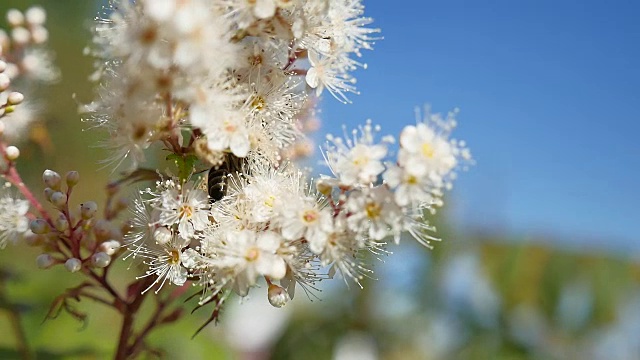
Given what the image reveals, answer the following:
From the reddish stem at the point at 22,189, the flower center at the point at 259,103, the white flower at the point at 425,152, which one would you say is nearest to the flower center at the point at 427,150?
the white flower at the point at 425,152

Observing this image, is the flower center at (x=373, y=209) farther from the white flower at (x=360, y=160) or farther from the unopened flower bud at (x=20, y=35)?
the unopened flower bud at (x=20, y=35)

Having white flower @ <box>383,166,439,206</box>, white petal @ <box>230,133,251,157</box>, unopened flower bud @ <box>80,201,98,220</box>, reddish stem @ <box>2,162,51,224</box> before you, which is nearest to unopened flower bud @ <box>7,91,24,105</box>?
reddish stem @ <box>2,162,51,224</box>

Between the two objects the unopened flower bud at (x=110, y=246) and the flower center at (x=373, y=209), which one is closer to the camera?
the flower center at (x=373, y=209)

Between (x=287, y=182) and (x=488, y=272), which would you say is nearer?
(x=287, y=182)

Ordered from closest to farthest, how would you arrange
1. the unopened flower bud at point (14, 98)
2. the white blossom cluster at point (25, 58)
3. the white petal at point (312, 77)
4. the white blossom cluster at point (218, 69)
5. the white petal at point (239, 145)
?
the white blossom cluster at point (218, 69)
the white petal at point (239, 145)
the white petal at point (312, 77)
the unopened flower bud at point (14, 98)
the white blossom cluster at point (25, 58)

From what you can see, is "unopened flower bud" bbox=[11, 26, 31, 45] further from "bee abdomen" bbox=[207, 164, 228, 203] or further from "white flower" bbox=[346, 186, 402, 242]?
"white flower" bbox=[346, 186, 402, 242]

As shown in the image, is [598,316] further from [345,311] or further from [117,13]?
[117,13]

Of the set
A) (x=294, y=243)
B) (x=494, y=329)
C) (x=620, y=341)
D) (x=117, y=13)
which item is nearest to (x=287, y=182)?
(x=294, y=243)
